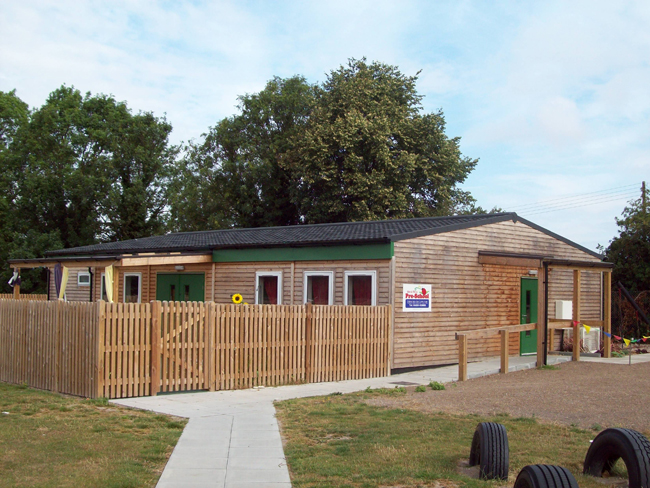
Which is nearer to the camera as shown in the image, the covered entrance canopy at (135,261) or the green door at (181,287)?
the covered entrance canopy at (135,261)

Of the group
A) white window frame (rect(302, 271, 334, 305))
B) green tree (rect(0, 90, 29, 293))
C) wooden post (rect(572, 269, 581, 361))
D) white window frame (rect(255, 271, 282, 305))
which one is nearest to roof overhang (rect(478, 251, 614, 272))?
wooden post (rect(572, 269, 581, 361))

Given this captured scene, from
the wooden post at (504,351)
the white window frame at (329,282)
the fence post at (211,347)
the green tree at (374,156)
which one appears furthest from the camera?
the green tree at (374,156)

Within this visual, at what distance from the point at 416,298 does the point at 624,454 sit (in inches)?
387

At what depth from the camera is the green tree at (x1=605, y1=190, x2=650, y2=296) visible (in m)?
28.3

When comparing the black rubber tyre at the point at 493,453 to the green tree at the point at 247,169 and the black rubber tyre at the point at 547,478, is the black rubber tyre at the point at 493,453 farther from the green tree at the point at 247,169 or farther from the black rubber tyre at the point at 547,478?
the green tree at the point at 247,169

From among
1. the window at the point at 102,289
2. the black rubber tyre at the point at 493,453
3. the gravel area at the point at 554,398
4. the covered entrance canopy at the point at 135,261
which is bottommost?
the gravel area at the point at 554,398

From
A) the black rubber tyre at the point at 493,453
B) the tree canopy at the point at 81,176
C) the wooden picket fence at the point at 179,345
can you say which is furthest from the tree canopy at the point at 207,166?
the black rubber tyre at the point at 493,453

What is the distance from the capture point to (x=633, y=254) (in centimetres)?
2894

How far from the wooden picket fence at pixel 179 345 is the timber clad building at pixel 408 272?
1557 mm

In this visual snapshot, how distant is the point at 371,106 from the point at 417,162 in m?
3.78

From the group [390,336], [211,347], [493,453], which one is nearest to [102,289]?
[390,336]

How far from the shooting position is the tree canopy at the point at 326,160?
33.4m

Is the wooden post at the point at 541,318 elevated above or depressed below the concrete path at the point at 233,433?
above

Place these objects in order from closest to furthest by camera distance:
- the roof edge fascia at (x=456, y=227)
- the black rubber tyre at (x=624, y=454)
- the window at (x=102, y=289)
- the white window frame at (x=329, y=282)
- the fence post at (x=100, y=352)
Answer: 1. the black rubber tyre at (x=624, y=454)
2. the fence post at (x=100, y=352)
3. the roof edge fascia at (x=456, y=227)
4. the white window frame at (x=329, y=282)
5. the window at (x=102, y=289)
